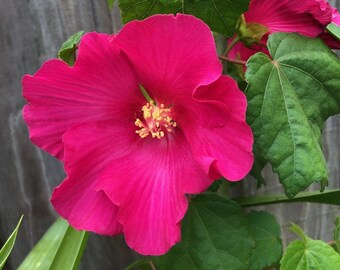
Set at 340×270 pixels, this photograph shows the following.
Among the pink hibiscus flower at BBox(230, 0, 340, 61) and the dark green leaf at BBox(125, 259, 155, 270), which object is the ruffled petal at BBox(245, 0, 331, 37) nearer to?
the pink hibiscus flower at BBox(230, 0, 340, 61)

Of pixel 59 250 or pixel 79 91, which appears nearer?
pixel 79 91

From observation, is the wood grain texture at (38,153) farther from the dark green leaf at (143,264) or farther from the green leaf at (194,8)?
the green leaf at (194,8)

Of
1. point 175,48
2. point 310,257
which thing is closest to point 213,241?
point 310,257

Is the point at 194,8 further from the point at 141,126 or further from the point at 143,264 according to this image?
the point at 143,264

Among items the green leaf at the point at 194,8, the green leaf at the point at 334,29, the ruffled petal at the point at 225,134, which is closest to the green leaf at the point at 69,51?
the green leaf at the point at 194,8

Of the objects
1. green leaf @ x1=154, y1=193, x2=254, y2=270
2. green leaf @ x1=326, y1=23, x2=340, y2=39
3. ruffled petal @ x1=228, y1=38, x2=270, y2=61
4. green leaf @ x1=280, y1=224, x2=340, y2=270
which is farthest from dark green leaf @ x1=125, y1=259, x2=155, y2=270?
green leaf @ x1=326, y1=23, x2=340, y2=39

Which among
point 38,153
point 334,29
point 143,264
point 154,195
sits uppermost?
point 334,29

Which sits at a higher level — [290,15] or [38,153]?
[290,15]
